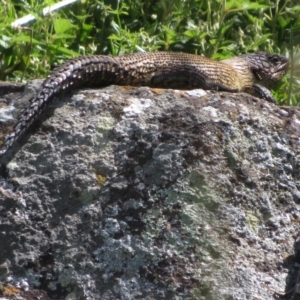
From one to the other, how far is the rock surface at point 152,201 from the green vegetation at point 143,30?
152 centimetres

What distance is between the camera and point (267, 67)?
22.0ft

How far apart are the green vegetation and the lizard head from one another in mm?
66

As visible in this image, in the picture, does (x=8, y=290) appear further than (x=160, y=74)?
No

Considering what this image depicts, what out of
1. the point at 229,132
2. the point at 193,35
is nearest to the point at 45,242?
the point at 229,132

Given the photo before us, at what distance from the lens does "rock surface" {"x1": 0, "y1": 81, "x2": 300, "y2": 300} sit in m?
3.68

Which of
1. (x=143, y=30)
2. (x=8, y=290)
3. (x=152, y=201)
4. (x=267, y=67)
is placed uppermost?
(x=152, y=201)

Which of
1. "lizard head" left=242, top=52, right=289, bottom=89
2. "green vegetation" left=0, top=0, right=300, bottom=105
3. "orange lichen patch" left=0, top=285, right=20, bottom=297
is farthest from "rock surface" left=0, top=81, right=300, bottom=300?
"lizard head" left=242, top=52, right=289, bottom=89

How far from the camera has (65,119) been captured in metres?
4.05

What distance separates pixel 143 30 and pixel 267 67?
971 millimetres

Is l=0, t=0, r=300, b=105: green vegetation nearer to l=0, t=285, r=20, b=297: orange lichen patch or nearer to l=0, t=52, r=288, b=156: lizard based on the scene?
l=0, t=52, r=288, b=156: lizard

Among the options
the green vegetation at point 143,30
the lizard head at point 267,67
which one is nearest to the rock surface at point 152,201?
the green vegetation at point 143,30

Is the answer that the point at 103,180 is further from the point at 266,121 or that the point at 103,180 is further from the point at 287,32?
the point at 287,32

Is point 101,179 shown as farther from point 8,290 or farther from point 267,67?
point 267,67

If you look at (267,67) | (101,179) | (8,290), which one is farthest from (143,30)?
(8,290)
